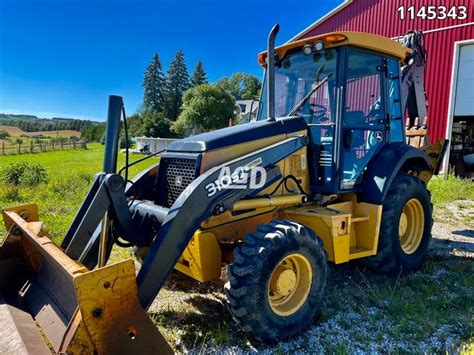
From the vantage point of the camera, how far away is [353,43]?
3.98m

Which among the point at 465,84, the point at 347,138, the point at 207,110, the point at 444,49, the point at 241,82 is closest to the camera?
the point at 347,138

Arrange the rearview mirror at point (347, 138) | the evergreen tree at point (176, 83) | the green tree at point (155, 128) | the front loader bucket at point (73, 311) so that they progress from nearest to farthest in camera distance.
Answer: the front loader bucket at point (73, 311) → the rearview mirror at point (347, 138) → the green tree at point (155, 128) → the evergreen tree at point (176, 83)

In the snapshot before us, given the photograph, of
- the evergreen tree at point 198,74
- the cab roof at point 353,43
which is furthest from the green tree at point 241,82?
the cab roof at point 353,43

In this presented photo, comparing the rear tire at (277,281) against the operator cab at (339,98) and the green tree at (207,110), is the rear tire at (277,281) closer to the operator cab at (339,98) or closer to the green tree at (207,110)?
the operator cab at (339,98)

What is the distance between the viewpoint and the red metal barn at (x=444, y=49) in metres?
12.0

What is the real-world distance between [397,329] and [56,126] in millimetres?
58414

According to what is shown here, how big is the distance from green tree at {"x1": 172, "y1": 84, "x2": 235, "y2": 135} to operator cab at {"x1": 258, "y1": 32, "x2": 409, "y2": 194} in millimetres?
33911

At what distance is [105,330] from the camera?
2398 mm

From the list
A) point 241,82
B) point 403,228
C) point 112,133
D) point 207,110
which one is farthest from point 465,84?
point 241,82

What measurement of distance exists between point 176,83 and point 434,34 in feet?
167

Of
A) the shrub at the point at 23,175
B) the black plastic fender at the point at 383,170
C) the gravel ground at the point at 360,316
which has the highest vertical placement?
the black plastic fender at the point at 383,170

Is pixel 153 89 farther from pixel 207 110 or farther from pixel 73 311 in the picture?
pixel 73 311

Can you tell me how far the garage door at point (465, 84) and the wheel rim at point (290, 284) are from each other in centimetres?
1120

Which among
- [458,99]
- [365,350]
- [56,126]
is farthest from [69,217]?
[56,126]
